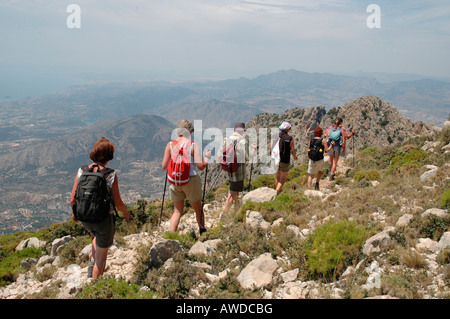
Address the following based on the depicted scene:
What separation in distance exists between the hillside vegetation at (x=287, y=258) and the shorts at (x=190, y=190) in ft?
2.75

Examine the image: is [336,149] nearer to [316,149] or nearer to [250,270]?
[316,149]

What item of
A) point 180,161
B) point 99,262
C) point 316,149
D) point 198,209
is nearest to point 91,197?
point 99,262

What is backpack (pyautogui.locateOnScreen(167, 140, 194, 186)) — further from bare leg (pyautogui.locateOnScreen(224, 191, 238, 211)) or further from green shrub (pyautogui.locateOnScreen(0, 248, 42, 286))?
green shrub (pyautogui.locateOnScreen(0, 248, 42, 286))

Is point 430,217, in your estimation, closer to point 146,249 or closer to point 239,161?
point 239,161

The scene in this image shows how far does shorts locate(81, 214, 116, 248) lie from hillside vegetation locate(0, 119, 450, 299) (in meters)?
0.54

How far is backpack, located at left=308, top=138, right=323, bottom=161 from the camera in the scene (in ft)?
29.9

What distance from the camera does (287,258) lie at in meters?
4.97

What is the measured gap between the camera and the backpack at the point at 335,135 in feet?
34.2

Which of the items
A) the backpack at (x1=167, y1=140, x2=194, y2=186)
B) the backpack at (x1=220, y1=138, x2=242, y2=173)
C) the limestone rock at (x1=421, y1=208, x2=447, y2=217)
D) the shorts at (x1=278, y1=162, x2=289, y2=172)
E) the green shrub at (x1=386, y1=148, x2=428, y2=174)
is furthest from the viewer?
the green shrub at (x1=386, y1=148, x2=428, y2=174)

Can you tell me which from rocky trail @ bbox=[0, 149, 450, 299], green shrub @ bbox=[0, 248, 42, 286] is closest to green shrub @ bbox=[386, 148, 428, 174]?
rocky trail @ bbox=[0, 149, 450, 299]

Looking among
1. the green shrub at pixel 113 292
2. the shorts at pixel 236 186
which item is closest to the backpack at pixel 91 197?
the green shrub at pixel 113 292

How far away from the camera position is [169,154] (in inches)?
215
